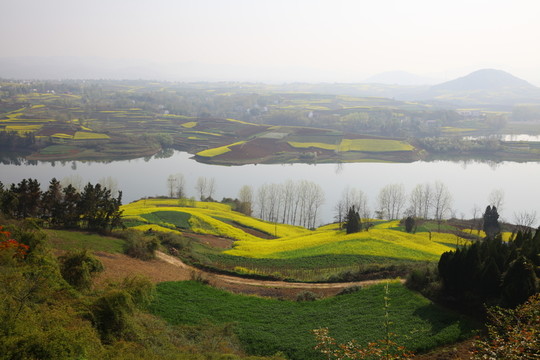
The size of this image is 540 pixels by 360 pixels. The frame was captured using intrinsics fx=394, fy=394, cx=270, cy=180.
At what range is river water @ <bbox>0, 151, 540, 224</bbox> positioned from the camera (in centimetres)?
6988

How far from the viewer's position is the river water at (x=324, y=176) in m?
69.9

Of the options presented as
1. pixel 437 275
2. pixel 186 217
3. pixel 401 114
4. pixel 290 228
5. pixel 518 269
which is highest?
pixel 401 114

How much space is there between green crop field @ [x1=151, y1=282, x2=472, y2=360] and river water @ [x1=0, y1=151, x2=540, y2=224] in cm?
4452

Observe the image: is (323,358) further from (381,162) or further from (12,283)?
(381,162)

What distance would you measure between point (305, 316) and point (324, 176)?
6892cm

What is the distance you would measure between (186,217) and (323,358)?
106ft

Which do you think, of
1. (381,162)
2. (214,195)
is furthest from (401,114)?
(214,195)

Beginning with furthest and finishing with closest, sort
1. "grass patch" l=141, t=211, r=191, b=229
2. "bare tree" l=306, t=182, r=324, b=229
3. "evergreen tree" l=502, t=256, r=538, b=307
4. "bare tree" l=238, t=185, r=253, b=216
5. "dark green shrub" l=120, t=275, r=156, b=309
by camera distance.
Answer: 1. "bare tree" l=306, t=182, r=324, b=229
2. "bare tree" l=238, t=185, r=253, b=216
3. "grass patch" l=141, t=211, r=191, b=229
4. "evergreen tree" l=502, t=256, r=538, b=307
5. "dark green shrub" l=120, t=275, r=156, b=309

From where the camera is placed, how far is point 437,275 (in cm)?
1964

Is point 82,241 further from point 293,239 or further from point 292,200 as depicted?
point 292,200

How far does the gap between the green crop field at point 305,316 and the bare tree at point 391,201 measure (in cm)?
4376

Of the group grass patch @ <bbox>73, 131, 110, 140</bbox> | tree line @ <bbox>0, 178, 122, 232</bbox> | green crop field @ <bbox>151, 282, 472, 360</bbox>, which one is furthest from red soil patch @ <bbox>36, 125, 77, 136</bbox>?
green crop field @ <bbox>151, 282, 472, 360</bbox>

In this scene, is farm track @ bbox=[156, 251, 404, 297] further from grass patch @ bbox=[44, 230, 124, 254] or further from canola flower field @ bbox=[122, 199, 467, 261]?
canola flower field @ bbox=[122, 199, 467, 261]

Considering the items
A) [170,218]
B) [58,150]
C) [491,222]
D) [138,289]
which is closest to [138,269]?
[138,289]
